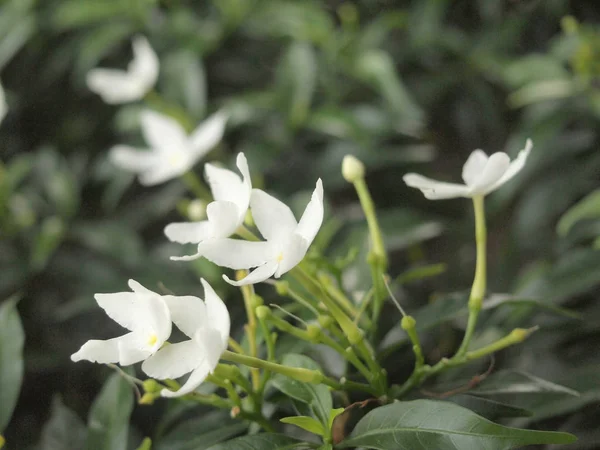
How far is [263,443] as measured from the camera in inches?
16.0

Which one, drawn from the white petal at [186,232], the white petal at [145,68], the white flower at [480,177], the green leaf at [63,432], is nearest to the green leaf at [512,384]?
the white flower at [480,177]

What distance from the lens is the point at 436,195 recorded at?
0.45 metres

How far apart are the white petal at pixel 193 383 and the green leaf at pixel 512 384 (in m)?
0.23

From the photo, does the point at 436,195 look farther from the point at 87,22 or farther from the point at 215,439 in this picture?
the point at 87,22

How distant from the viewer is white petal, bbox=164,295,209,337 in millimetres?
380

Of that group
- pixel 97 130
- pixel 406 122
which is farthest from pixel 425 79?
pixel 97 130

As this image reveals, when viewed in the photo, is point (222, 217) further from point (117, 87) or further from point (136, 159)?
point (117, 87)

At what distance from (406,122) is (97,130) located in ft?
2.12

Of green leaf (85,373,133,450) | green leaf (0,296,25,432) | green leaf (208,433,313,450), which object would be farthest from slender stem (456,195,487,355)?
green leaf (0,296,25,432)

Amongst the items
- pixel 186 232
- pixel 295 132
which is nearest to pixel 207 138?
pixel 295 132

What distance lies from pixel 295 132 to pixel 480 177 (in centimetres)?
58

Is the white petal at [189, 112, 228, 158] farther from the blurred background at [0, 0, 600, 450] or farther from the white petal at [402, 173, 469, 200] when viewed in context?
the white petal at [402, 173, 469, 200]

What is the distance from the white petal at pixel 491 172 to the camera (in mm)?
422

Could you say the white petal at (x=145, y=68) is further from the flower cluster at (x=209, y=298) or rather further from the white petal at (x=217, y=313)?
the white petal at (x=217, y=313)
